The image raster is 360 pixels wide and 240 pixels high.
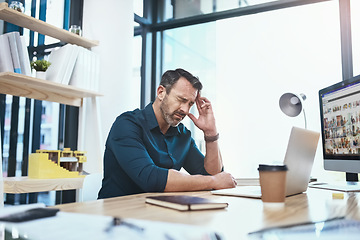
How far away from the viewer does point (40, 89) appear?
2.52 meters

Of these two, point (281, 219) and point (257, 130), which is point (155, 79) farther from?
point (281, 219)

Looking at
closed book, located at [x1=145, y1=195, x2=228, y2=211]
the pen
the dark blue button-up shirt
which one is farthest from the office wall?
the pen

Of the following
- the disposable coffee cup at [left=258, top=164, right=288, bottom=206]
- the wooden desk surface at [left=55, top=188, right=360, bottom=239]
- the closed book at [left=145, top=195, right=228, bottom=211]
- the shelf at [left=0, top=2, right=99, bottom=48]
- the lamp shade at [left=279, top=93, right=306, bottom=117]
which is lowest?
the wooden desk surface at [left=55, top=188, right=360, bottom=239]

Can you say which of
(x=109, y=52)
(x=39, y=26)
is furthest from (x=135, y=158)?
(x=109, y=52)

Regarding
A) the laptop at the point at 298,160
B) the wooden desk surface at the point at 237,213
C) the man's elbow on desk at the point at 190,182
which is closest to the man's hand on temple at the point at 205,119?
the man's elbow on desk at the point at 190,182

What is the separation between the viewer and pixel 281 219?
0.74 metres

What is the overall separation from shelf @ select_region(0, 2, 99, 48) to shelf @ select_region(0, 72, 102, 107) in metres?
0.42

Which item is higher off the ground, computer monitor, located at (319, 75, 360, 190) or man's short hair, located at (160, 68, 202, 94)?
man's short hair, located at (160, 68, 202, 94)

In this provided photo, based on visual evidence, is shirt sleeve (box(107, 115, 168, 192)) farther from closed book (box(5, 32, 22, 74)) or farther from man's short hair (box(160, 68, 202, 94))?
closed book (box(5, 32, 22, 74))

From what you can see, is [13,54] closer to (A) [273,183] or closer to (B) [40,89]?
(B) [40,89]

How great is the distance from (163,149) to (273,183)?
3.10ft

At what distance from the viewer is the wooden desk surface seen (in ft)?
2.21

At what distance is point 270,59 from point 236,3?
73cm

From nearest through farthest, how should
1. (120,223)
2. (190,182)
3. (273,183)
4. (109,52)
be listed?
(120,223) → (273,183) → (190,182) → (109,52)
